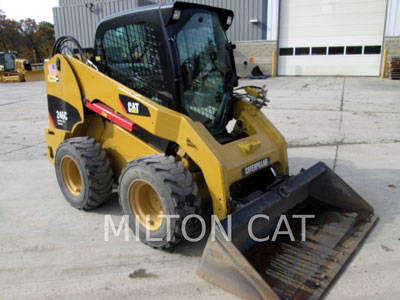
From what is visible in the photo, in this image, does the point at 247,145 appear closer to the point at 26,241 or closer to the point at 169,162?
the point at 169,162

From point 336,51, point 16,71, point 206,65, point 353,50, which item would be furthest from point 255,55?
point 206,65

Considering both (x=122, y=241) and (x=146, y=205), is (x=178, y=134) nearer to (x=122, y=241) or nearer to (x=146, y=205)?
(x=146, y=205)

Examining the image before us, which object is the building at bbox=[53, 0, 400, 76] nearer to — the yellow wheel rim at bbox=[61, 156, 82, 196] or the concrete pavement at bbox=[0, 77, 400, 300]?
the concrete pavement at bbox=[0, 77, 400, 300]

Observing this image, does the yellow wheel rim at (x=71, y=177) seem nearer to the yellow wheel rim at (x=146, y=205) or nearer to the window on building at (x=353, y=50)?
the yellow wheel rim at (x=146, y=205)

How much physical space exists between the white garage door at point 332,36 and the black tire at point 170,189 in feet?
60.4

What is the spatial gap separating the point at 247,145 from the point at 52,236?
86.9 inches

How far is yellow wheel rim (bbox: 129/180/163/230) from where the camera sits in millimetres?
3344

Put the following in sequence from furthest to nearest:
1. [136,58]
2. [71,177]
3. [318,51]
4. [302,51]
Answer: [302,51], [318,51], [71,177], [136,58]

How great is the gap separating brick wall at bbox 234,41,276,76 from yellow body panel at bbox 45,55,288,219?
58.1 feet

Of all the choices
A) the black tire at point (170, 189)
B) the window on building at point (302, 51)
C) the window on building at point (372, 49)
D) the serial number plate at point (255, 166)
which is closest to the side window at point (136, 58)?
the black tire at point (170, 189)

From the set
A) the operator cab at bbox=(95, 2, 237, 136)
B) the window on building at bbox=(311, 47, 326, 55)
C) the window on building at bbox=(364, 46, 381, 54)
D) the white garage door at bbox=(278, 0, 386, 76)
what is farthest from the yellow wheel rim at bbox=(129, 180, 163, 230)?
the window on building at bbox=(364, 46, 381, 54)

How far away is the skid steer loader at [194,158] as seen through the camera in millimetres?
2889

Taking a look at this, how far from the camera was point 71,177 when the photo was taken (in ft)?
14.1

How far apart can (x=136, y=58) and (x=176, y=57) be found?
A: 57 centimetres
